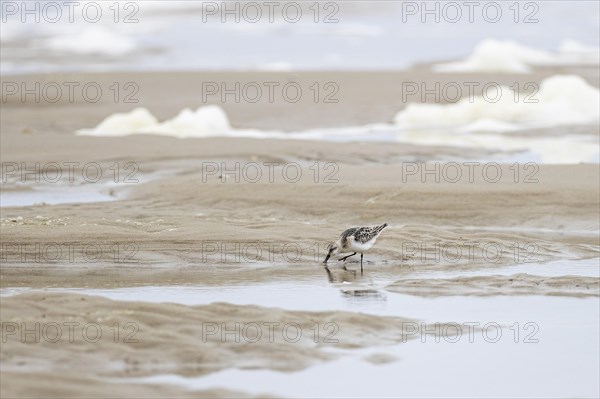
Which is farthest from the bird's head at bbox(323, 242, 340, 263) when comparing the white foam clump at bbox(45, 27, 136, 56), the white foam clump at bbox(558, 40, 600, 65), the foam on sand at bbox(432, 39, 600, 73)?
the white foam clump at bbox(45, 27, 136, 56)

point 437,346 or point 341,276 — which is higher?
point 341,276

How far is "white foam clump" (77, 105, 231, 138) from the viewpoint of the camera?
2166 centimetres

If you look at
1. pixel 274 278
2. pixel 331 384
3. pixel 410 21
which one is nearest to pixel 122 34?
pixel 410 21

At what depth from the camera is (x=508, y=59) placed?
32.5m

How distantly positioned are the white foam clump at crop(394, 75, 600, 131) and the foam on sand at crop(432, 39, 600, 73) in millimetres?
7500

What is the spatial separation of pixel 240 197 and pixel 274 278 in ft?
13.7

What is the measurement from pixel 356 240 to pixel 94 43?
33.5 meters

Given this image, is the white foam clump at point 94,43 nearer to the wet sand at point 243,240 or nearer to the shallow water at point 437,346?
the wet sand at point 243,240

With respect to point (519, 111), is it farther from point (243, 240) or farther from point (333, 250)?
point (333, 250)

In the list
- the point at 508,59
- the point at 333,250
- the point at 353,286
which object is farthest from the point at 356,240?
the point at 508,59

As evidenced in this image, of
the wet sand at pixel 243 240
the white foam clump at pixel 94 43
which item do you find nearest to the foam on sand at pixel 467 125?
the wet sand at pixel 243 240

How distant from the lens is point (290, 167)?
17469 millimetres

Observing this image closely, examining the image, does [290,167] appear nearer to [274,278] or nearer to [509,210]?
[509,210]

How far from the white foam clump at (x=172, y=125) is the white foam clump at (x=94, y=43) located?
1943 cm
